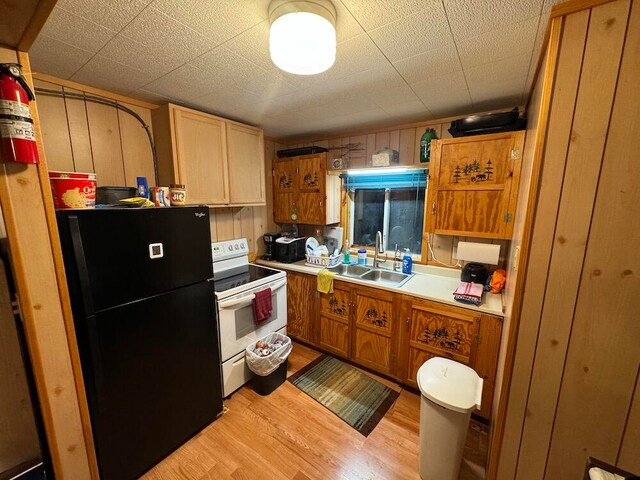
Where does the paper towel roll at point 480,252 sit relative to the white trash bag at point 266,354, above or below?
above

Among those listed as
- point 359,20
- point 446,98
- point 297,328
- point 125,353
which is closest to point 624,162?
point 359,20

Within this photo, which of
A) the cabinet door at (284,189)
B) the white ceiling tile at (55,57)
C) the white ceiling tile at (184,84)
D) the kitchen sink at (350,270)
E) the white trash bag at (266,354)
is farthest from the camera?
the cabinet door at (284,189)

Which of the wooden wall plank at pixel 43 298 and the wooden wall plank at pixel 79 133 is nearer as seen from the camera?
the wooden wall plank at pixel 43 298

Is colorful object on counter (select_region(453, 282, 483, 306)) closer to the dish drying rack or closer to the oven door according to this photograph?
the dish drying rack

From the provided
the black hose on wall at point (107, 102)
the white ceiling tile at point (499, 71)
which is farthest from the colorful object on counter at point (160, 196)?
the white ceiling tile at point (499, 71)

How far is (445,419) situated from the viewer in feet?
4.58

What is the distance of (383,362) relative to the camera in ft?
7.57

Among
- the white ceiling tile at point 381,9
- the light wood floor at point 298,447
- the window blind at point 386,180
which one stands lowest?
the light wood floor at point 298,447

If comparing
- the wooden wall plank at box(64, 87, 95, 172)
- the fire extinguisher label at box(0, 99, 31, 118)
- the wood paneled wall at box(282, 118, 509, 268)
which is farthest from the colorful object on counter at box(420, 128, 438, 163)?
the wooden wall plank at box(64, 87, 95, 172)

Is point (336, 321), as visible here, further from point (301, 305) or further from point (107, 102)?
point (107, 102)

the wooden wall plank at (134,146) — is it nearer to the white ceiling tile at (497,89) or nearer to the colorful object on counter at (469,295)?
the white ceiling tile at (497,89)

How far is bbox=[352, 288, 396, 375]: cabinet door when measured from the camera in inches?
87.5

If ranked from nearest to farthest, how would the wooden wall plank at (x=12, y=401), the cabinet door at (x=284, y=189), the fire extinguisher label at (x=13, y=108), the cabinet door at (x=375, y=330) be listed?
the fire extinguisher label at (x=13, y=108), the wooden wall plank at (x=12, y=401), the cabinet door at (x=375, y=330), the cabinet door at (x=284, y=189)

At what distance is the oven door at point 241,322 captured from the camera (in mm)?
1961
